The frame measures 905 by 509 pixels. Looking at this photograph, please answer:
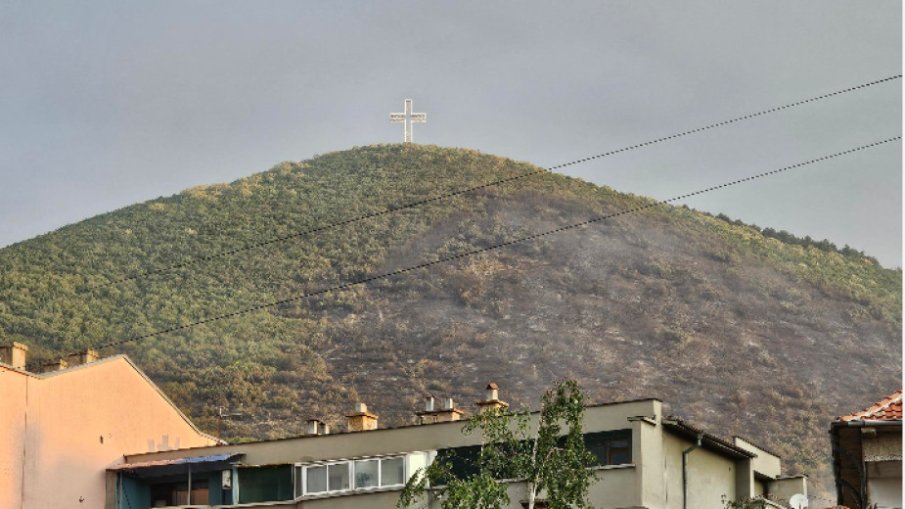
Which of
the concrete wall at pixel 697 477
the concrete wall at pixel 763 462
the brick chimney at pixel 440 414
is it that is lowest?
the concrete wall at pixel 697 477

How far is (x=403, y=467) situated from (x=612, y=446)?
6497 mm

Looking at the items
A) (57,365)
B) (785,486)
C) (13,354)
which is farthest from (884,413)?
(57,365)

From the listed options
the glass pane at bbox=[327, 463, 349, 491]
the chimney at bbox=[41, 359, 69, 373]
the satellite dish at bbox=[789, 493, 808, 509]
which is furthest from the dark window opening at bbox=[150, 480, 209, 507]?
the satellite dish at bbox=[789, 493, 808, 509]

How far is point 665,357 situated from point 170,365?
54.1m

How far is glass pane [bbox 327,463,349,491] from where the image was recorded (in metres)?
54.6

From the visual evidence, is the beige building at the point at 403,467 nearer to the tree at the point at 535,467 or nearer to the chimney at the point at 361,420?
the chimney at the point at 361,420

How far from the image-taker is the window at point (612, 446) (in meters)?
50.1

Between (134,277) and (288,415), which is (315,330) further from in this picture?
(288,415)

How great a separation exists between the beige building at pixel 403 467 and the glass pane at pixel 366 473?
0.03m

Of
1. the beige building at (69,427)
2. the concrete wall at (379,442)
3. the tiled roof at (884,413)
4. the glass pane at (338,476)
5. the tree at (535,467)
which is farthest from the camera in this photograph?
the beige building at (69,427)

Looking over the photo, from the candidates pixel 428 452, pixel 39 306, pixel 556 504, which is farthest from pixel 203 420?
pixel 556 504

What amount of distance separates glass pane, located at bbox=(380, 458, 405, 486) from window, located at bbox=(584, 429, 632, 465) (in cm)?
580

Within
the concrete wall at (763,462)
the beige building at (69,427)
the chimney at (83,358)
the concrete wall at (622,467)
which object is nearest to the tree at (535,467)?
the concrete wall at (622,467)

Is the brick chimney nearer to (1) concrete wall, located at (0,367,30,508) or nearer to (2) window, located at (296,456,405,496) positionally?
(2) window, located at (296,456,405,496)
